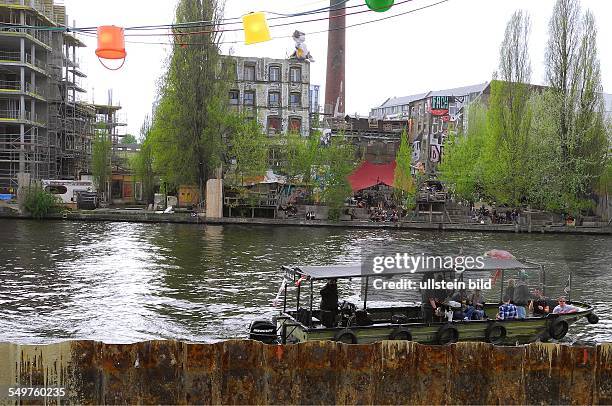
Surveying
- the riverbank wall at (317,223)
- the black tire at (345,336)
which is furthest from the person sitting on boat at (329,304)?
the riverbank wall at (317,223)

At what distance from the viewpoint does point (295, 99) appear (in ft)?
235

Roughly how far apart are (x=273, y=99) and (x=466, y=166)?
21540 millimetres

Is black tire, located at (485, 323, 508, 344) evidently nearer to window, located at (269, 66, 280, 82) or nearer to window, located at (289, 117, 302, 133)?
window, located at (289, 117, 302, 133)

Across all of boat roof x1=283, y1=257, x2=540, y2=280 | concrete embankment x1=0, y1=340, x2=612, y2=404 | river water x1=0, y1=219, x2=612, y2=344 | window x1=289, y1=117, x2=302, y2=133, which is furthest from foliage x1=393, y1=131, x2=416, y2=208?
concrete embankment x1=0, y1=340, x2=612, y2=404

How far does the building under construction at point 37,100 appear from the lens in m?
64.6

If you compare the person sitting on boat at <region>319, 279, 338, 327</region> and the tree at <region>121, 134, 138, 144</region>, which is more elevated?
Result: the tree at <region>121, 134, 138, 144</region>

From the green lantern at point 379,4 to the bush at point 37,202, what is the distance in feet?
159

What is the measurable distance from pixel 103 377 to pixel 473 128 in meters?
70.0

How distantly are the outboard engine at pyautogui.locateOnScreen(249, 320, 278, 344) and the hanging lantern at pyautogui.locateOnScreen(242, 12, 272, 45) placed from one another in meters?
6.54

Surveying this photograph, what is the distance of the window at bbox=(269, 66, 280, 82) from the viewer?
71.4 meters

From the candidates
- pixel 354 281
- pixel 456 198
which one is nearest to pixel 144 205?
pixel 456 198

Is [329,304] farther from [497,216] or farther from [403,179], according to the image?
[403,179]

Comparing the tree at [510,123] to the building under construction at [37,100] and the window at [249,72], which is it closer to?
the window at [249,72]

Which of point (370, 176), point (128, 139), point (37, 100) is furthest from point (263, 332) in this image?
point (128, 139)
